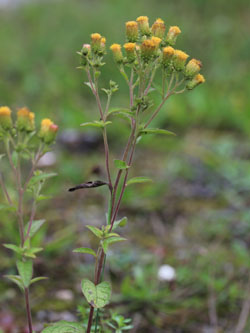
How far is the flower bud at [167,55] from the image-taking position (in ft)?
3.89

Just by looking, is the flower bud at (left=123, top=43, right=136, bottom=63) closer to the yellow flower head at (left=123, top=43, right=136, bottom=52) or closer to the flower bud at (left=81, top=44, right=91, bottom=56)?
the yellow flower head at (left=123, top=43, right=136, bottom=52)

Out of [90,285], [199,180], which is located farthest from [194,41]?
[90,285]

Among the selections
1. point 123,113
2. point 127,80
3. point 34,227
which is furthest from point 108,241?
point 127,80

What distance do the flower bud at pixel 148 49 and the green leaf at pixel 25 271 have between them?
66cm

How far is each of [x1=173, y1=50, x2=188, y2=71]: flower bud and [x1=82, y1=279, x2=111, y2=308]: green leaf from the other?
2.15 ft

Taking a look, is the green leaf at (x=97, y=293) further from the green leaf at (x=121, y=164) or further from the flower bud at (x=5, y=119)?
the flower bud at (x=5, y=119)

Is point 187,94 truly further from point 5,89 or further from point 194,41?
point 5,89

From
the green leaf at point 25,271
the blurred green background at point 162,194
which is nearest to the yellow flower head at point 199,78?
the green leaf at point 25,271

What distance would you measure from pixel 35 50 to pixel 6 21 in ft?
5.69

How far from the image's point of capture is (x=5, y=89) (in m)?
4.04

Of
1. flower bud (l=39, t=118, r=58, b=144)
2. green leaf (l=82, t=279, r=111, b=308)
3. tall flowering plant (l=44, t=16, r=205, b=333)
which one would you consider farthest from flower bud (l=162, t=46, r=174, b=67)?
green leaf (l=82, t=279, r=111, b=308)

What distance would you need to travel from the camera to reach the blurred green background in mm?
1891

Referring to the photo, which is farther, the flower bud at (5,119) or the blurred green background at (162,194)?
the blurred green background at (162,194)

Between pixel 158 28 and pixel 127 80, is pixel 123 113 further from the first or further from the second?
pixel 158 28
